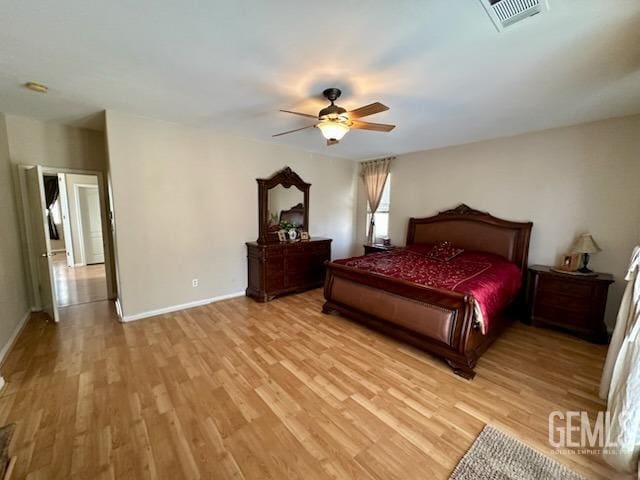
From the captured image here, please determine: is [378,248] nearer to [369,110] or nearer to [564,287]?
[564,287]

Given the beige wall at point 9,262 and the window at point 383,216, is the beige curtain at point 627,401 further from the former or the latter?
the beige wall at point 9,262

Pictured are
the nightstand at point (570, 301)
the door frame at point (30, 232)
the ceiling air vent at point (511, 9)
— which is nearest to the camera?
the ceiling air vent at point (511, 9)

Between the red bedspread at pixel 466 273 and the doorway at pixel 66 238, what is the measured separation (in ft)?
12.0

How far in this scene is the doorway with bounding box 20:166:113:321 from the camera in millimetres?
3193

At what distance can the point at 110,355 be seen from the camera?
2.53 meters

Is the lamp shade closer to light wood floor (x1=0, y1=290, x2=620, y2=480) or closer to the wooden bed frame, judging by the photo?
the wooden bed frame

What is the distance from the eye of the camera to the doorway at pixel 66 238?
319 centimetres

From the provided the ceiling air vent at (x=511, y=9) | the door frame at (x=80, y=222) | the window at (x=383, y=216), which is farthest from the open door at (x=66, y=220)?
the ceiling air vent at (x=511, y=9)

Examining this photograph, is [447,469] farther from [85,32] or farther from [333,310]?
[85,32]

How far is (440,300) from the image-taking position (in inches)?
96.3

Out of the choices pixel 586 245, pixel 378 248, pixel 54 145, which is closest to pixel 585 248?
pixel 586 245

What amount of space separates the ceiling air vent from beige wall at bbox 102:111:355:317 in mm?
3367

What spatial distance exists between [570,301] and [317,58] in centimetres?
378

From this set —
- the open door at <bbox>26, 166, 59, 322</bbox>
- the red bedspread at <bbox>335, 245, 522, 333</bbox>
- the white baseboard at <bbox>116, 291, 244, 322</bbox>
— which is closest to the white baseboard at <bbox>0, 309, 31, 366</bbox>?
the open door at <bbox>26, 166, 59, 322</bbox>
